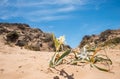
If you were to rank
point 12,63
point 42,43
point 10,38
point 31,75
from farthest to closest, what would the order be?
point 42,43 → point 10,38 → point 12,63 → point 31,75

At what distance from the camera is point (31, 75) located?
14.6ft

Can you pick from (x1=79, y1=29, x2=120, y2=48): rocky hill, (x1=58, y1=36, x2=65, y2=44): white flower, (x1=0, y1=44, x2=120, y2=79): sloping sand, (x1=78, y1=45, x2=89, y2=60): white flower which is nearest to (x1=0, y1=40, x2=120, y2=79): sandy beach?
(x1=0, y1=44, x2=120, y2=79): sloping sand

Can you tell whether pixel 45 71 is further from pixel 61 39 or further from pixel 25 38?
pixel 25 38

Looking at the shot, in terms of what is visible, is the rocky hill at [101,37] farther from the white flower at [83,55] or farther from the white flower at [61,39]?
the white flower at [61,39]

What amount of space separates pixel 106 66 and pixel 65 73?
116 centimetres

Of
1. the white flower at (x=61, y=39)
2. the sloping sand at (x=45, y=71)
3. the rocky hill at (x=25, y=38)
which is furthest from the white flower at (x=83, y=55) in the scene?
the rocky hill at (x=25, y=38)

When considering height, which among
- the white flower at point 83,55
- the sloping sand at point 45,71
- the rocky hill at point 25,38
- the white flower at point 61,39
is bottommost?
the sloping sand at point 45,71

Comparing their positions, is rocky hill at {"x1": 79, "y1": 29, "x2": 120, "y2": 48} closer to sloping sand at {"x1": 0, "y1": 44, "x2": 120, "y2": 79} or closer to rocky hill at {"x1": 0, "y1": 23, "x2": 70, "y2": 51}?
rocky hill at {"x1": 0, "y1": 23, "x2": 70, "y2": 51}

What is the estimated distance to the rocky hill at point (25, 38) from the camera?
1734cm

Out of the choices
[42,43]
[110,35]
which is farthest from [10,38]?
[110,35]

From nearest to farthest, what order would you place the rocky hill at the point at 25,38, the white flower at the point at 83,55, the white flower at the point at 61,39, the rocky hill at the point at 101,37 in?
the white flower at the point at 61,39 → the white flower at the point at 83,55 → the rocky hill at the point at 25,38 → the rocky hill at the point at 101,37

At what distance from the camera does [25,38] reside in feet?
64.1

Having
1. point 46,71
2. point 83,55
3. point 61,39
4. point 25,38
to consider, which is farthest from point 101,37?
point 46,71

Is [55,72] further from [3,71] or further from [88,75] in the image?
[3,71]
